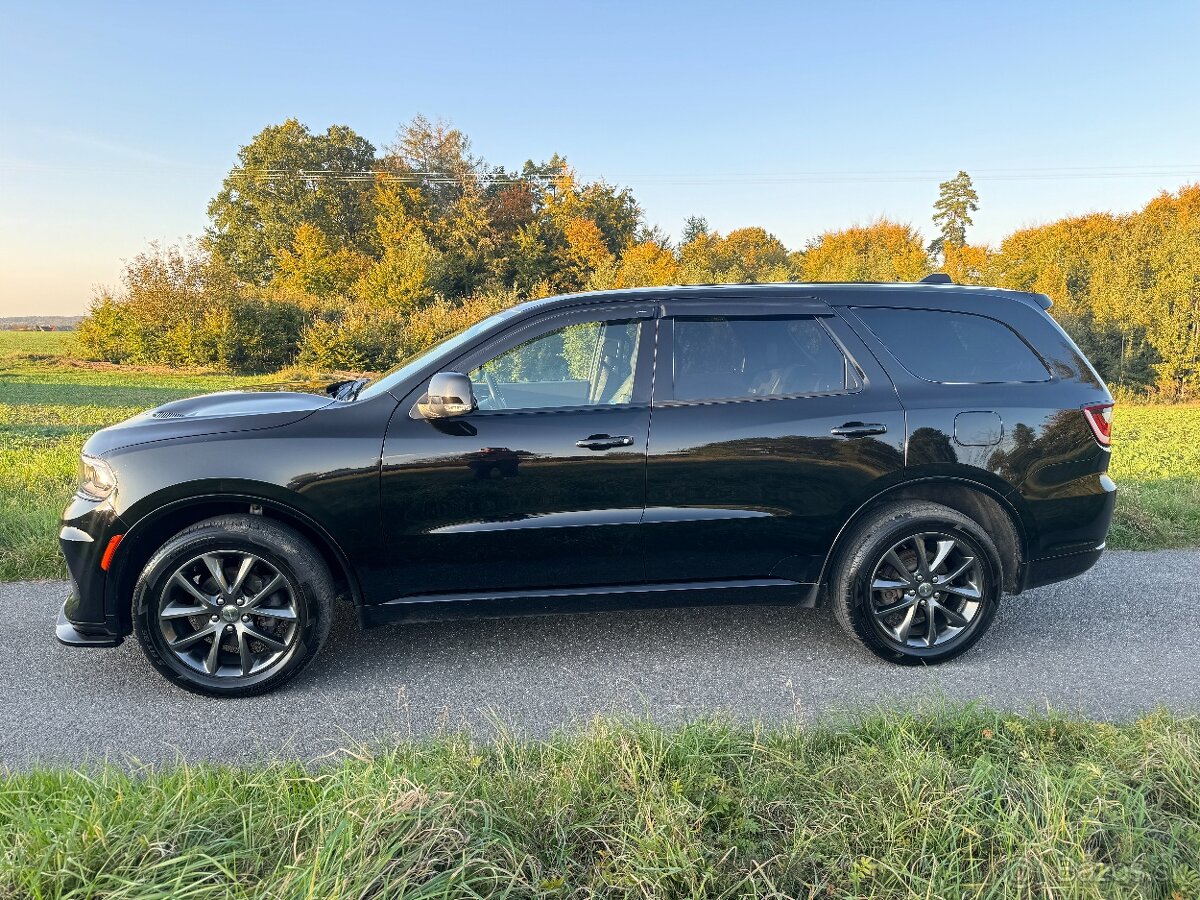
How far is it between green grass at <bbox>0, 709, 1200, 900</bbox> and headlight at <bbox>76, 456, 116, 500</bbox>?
1.27 meters

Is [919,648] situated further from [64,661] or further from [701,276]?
[701,276]

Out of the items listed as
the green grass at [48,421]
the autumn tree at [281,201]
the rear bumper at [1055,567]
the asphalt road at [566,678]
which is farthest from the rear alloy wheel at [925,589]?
the autumn tree at [281,201]

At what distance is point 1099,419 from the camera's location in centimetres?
404

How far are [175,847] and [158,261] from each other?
38.2 meters

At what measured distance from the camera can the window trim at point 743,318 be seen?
150 inches

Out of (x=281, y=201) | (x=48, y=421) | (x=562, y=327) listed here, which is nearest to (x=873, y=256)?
(x=48, y=421)

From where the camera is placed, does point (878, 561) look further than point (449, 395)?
Yes

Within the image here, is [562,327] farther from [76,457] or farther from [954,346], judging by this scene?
[76,457]

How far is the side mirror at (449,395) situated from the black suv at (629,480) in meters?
0.01

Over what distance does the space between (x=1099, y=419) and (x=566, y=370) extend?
8.92 feet

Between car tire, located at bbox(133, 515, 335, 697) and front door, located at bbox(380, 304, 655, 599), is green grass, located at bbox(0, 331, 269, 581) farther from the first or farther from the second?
front door, located at bbox(380, 304, 655, 599)

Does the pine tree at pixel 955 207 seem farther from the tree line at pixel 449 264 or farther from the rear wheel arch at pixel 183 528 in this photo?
the rear wheel arch at pixel 183 528

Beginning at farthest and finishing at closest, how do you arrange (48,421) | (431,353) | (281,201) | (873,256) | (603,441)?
(281,201), (873,256), (48,421), (431,353), (603,441)

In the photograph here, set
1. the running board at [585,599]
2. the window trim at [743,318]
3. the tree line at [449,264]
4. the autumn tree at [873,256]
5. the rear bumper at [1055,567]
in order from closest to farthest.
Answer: the running board at [585,599] → the window trim at [743,318] → the rear bumper at [1055,567] → the tree line at [449,264] → the autumn tree at [873,256]
